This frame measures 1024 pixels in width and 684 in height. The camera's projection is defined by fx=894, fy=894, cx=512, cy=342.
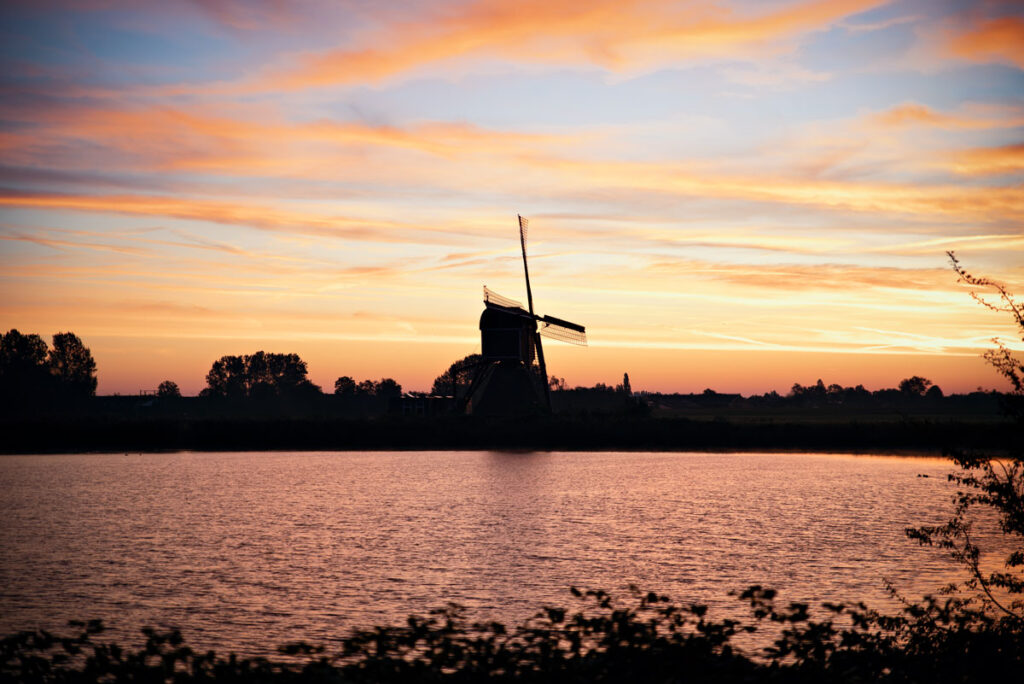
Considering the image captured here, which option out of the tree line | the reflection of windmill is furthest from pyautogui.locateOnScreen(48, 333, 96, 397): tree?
the reflection of windmill

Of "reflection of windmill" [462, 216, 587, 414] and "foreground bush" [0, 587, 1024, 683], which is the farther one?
"reflection of windmill" [462, 216, 587, 414]

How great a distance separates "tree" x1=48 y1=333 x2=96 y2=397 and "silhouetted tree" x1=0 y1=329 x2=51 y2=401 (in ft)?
7.58

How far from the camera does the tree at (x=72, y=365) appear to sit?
566 feet

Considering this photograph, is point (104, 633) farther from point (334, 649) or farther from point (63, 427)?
point (63, 427)

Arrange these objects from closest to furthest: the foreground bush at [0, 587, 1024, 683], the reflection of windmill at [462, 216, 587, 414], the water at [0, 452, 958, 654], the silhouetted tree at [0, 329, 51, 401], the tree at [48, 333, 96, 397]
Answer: the foreground bush at [0, 587, 1024, 683] < the water at [0, 452, 958, 654] < the reflection of windmill at [462, 216, 587, 414] < the silhouetted tree at [0, 329, 51, 401] < the tree at [48, 333, 96, 397]

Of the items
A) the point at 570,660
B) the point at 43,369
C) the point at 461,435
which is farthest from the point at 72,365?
the point at 570,660

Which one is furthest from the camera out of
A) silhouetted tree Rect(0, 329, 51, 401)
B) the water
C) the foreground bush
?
silhouetted tree Rect(0, 329, 51, 401)

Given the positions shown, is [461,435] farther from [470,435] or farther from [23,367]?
[23,367]

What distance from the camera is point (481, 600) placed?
962 inches

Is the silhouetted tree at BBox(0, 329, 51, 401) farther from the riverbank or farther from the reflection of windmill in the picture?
the reflection of windmill

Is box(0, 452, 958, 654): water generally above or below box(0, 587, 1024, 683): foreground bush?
below

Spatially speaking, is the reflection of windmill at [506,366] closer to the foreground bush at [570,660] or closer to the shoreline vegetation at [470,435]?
the shoreline vegetation at [470,435]

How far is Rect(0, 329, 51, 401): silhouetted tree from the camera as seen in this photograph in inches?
6213

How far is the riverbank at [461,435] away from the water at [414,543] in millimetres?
29188
